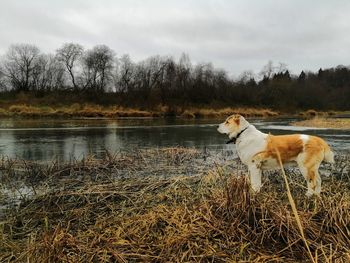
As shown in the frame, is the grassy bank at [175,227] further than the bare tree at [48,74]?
No

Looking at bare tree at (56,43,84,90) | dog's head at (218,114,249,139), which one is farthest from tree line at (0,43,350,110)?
dog's head at (218,114,249,139)

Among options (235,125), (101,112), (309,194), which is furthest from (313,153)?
(101,112)

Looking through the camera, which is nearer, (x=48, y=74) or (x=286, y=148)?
(x=286, y=148)

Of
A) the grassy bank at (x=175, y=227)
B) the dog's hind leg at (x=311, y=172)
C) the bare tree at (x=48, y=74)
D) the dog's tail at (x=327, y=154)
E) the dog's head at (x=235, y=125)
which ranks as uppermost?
the bare tree at (x=48, y=74)

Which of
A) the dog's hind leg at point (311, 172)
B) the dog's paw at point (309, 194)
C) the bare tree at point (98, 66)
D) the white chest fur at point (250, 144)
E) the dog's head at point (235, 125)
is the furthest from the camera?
the bare tree at point (98, 66)

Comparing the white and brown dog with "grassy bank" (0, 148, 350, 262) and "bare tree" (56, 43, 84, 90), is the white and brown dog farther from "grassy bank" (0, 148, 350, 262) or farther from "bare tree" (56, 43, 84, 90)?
"bare tree" (56, 43, 84, 90)

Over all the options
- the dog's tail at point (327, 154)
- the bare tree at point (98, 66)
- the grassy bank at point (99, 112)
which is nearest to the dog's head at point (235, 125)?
the dog's tail at point (327, 154)

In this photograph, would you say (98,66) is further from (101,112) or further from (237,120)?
(237,120)

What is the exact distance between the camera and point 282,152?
756cm

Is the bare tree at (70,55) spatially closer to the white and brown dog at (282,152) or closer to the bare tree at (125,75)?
the bare tree at (125,75)

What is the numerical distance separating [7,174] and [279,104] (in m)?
70.9

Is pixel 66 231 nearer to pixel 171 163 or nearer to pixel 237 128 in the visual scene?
pixel 237 128

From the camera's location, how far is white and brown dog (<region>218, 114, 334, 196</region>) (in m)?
7.41

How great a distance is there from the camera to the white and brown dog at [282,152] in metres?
7.41
